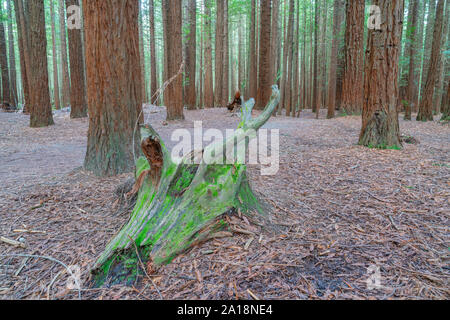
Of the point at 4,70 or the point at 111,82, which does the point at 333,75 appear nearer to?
the point at 111,82

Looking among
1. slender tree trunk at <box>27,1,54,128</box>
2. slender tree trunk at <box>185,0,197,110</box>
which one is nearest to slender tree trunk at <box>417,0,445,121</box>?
slender tree trunk at <box>185,0,197,110</box>

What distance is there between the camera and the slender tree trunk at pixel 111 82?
3.82 m

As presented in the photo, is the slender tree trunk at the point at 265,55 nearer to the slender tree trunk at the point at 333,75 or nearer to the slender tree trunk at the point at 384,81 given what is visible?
the slender tree trunk at the point at 333,75

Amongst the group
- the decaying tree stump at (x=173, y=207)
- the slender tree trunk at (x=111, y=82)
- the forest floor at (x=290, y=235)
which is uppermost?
the slender tree trunk at (x=111, y=82)

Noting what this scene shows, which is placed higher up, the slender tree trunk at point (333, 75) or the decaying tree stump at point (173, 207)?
the slender tree trunk at point (333, 75)

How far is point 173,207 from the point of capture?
7.16ft

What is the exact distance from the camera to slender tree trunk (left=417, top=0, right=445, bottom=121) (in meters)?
9.13

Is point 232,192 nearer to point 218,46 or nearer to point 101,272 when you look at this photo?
point 101,272

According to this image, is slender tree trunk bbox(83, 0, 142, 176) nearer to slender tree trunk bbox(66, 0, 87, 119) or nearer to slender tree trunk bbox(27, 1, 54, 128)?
slender tree trunk bbox(27, 1, 54, 128)

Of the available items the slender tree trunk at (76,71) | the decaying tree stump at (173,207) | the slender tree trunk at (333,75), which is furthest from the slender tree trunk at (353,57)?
the slender tree trunk at (76,71)

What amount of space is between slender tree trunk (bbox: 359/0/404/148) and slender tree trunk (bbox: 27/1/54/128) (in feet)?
30.8

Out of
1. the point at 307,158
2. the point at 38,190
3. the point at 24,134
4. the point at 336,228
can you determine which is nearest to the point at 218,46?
the point at 24,134

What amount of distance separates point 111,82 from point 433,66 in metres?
9.96

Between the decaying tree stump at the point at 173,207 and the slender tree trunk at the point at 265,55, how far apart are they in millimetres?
10461
